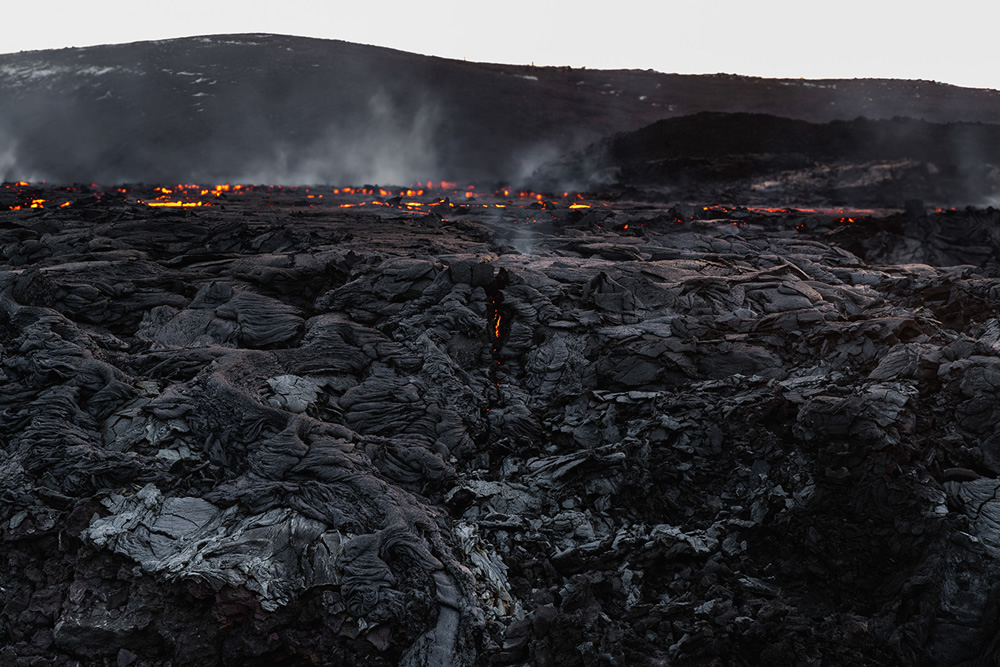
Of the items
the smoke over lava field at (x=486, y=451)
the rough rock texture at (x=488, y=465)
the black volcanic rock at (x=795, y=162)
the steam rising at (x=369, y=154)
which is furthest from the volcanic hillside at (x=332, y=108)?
the rough rock texture at (x=488, y=465)

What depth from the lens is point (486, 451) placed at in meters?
10.9

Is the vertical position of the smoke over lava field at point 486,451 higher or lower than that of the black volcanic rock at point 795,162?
lower

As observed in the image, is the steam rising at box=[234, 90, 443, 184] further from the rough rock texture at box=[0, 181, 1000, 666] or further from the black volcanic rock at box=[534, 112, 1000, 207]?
the rough rock texture at box=[0, 181, 1000, 666]

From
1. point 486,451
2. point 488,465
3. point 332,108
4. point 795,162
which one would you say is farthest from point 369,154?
point 488,465

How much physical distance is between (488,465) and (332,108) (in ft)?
260

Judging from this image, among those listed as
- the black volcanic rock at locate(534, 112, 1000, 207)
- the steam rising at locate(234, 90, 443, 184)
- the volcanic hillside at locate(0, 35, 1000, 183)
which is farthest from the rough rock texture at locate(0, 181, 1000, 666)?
the steam rising at locate(234, 90, 443, 184)

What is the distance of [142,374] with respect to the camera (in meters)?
11.0

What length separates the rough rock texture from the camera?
7.41m

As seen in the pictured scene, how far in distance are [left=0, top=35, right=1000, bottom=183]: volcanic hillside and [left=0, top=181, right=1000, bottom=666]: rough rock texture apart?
172 feet

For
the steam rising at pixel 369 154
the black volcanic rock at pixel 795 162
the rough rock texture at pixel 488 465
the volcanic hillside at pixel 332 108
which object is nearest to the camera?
the rough rock texture at pixel 488 465

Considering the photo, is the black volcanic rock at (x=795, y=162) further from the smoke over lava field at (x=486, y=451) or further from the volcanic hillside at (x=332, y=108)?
the smoke over lava field at (x=486, y=451)

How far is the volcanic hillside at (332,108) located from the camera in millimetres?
72500

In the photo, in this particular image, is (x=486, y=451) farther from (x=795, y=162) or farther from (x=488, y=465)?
(x=795, y=162)

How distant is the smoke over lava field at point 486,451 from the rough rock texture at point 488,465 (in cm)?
4
